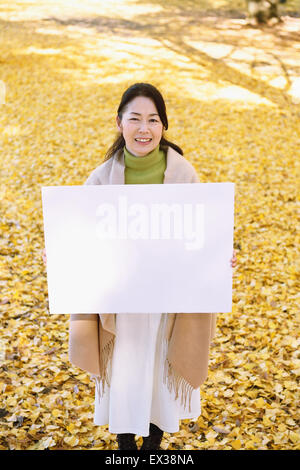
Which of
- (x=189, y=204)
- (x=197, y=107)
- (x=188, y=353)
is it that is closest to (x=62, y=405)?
(x=188, y=353)

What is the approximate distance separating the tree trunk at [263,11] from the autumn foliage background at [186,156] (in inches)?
13.8

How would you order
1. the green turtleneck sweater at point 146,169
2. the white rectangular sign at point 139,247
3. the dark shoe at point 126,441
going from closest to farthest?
the white rectangular sign at point 139,247 < the green turtleneck sweater at point 146,169 < the dark shoe at point 126,441

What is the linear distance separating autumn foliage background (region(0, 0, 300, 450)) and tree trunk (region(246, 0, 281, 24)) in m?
0.35

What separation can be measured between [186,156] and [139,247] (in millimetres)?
6201

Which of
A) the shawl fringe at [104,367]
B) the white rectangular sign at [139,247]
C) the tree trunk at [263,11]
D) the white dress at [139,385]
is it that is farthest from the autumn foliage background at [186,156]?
the white rectangular sign at [139,247]

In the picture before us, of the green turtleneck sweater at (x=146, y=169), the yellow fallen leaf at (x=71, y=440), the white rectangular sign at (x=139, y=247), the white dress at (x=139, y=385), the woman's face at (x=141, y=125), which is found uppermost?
the woman's face at (x=141, y=125)

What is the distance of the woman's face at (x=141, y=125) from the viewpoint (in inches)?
91.4

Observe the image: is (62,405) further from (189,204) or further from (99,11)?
(99,11)

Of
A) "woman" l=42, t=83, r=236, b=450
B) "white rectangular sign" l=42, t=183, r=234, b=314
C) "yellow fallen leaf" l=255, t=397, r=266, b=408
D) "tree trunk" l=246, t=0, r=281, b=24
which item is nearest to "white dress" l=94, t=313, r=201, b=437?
"woman" l=42, t=83, r=236, b=450

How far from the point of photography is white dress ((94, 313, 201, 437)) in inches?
101

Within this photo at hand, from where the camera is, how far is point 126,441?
295 cm

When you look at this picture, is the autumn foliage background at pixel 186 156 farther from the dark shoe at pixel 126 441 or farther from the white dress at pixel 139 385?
the white dress at pixel 139 385

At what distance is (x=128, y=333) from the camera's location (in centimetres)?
256

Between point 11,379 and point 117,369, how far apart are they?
176 centimetres
